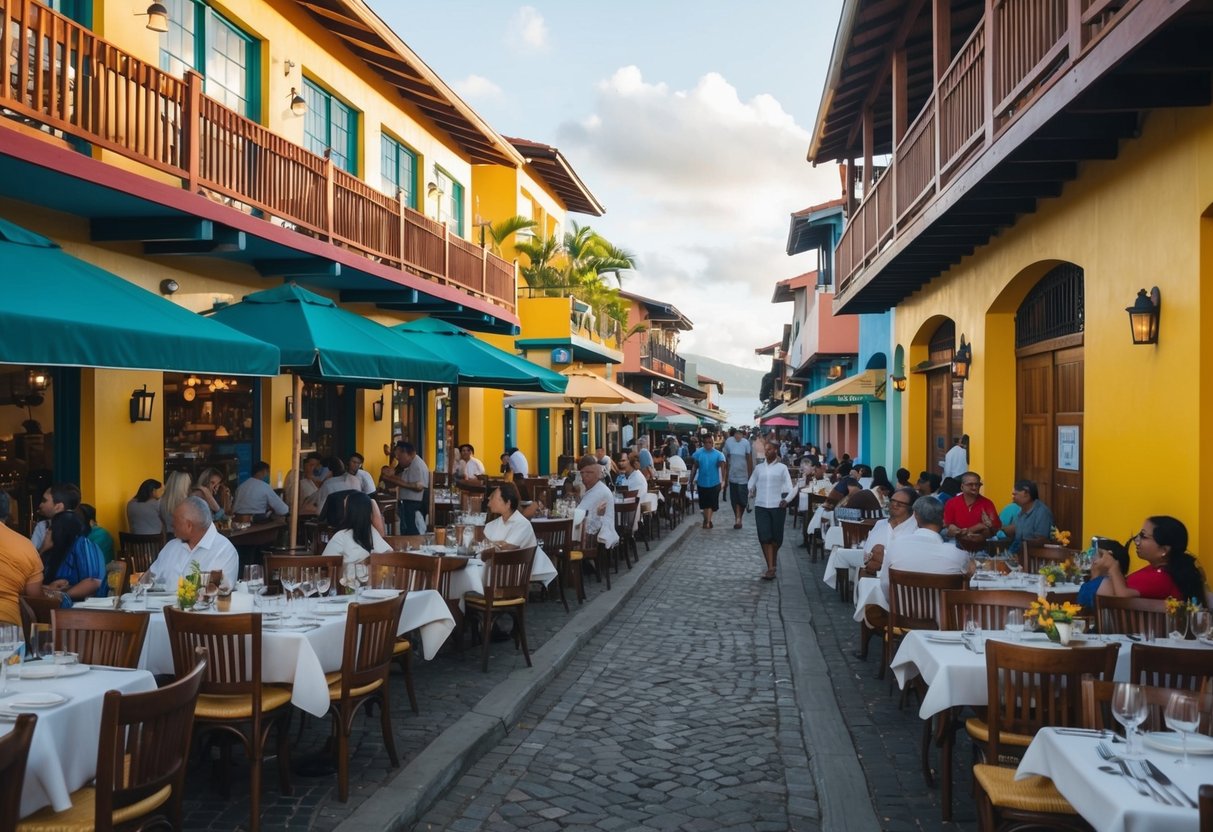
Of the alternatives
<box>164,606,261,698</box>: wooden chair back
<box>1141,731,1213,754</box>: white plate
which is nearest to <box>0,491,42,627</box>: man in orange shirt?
<box>164,606,261,698</box>: wooden chair back

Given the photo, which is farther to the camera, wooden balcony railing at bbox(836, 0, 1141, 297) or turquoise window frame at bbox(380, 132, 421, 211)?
turquoise window frame at bbox(380, 132, 421, 211)

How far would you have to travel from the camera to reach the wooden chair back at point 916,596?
293 inches

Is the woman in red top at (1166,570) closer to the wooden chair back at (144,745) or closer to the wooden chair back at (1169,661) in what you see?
the wooden chair back at (1169,661)

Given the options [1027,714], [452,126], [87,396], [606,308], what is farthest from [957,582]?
[606,308]

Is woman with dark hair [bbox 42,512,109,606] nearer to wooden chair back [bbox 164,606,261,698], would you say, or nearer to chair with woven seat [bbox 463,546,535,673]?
wooden chair back [bbox 164,606,261,698]

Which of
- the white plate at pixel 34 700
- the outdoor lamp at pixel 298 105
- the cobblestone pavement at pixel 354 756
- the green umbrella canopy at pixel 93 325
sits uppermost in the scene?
the outdoor lamp at pixel 298 105

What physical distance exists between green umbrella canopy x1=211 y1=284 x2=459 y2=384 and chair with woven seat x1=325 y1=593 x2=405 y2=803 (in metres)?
3.27

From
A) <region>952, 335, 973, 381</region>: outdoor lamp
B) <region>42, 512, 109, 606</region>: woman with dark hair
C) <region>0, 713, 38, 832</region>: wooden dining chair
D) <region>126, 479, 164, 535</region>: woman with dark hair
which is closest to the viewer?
<region>0, 713, 38, 832</region>: wooden dining chair

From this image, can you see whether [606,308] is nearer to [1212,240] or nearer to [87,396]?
[87,396]

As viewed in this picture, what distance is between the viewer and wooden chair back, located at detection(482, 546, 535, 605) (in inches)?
334

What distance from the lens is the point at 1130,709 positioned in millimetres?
3799

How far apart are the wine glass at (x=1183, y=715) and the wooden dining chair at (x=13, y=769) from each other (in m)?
3.93

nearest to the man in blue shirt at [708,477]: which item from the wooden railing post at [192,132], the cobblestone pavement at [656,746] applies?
the cobblestone pavement at [656,746]

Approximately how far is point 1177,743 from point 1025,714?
1.05m
